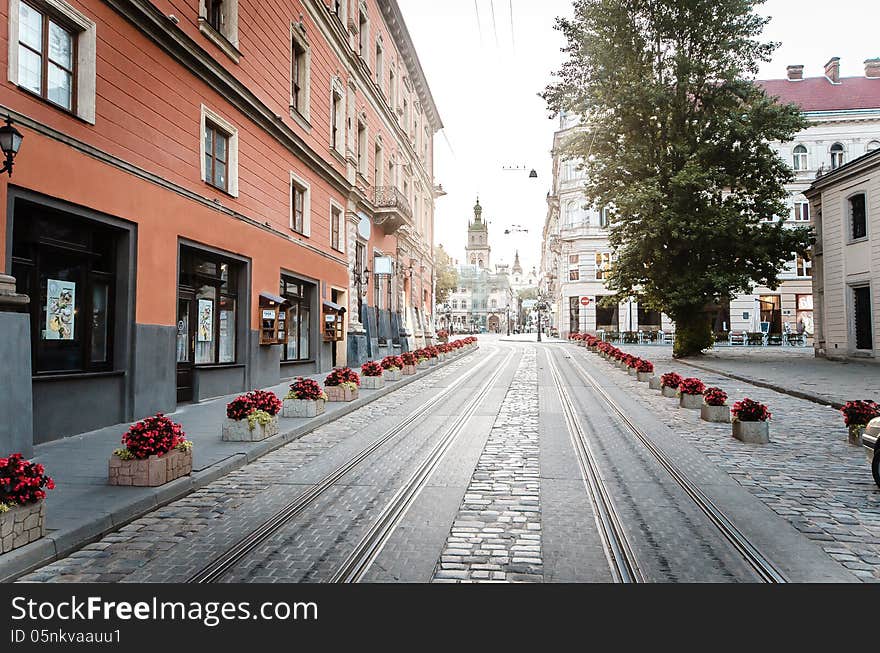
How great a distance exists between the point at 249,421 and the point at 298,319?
37.5ft

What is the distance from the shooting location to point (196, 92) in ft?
42.7

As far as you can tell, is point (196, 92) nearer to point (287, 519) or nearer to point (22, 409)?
point (22, 409)

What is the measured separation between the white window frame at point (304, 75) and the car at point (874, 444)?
1688 cm

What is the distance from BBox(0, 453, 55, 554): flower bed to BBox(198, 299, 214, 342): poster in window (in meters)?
9.43

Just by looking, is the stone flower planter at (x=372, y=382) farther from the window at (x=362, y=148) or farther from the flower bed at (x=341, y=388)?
the window at (x=362, y=148)

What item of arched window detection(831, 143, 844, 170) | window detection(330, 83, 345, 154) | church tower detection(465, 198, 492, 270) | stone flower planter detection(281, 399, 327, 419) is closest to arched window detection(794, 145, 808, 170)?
arched window detection(831, 143, 844, 170)

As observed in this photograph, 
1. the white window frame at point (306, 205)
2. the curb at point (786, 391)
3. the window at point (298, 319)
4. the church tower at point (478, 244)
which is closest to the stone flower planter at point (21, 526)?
the window at point (298, 319)

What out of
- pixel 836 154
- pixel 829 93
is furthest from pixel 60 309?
pixel 829 93

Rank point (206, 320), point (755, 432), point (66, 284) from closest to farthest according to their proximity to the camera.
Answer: point (755, 432) < point (66, 284) < point (206, 320)

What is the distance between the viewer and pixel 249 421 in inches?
348

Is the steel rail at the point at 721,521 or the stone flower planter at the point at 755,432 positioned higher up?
the stone flower planter at the point at 755,432

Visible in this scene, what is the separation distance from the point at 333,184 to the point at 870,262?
21936 millimetres

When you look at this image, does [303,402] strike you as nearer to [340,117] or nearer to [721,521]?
[721,521]

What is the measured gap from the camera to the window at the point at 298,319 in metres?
18.9
